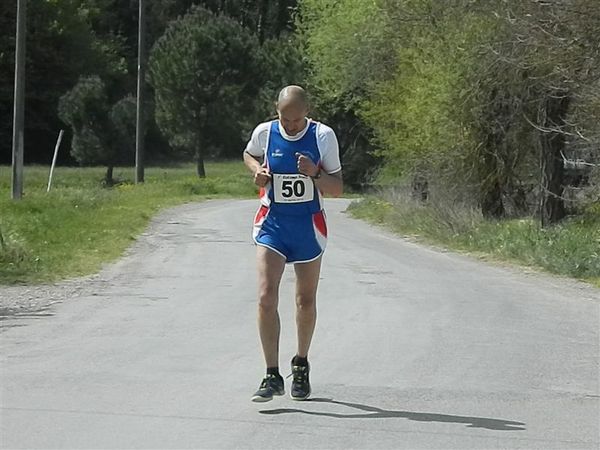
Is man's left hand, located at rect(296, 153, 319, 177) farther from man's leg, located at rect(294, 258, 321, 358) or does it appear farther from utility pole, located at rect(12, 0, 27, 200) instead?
utility pole, located at rect(12, 0, 27, 200)

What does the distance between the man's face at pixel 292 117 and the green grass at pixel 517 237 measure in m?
9.53

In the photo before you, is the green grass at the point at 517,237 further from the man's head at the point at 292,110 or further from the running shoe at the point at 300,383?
the man's head at the point at 292,110

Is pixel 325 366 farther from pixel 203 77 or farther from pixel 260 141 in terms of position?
pixel 203 77

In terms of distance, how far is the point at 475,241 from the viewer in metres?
21.5

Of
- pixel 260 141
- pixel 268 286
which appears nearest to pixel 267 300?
pixel 268 286

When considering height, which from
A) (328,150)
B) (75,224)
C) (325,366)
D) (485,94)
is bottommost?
(75,224)

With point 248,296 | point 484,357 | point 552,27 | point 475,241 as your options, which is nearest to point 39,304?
point 248,296

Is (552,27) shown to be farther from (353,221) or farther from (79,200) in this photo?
(79,200)

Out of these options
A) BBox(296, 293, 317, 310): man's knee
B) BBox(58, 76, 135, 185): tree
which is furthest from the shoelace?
BBox(58, 76, 135, 185): tree

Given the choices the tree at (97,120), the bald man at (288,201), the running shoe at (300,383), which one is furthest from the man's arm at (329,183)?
the tree at (97,120)

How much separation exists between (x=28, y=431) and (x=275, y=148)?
2317 millimetres

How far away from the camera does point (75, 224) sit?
76.1 ft

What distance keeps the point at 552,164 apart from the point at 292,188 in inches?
579

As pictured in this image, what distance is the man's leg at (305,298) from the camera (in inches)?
295
